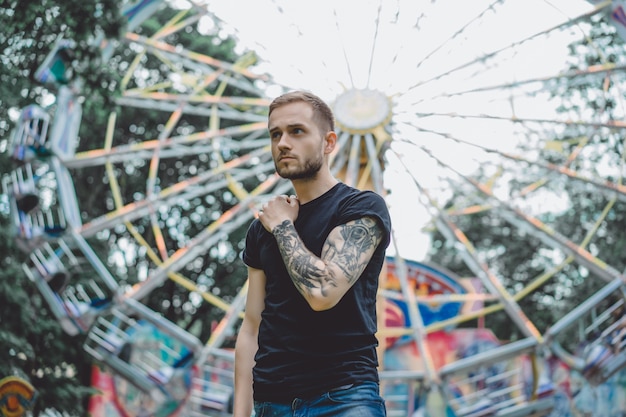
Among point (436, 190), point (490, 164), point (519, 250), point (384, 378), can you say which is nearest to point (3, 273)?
point (384, 378)

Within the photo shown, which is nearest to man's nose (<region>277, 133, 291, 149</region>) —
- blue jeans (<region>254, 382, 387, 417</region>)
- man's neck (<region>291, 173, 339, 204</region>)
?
man's neck (<region>291, 173, 339, 204</region>)

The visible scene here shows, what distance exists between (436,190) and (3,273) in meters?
6.02

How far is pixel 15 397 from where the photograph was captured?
809 centimetres

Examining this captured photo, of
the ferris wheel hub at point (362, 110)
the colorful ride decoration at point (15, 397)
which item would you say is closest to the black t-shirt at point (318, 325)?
the colorful ride decoration at point (15, 397)

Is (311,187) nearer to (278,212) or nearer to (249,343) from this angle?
(278,212)

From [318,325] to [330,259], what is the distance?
167 millimetres

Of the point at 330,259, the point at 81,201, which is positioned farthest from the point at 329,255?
the point at 81,201

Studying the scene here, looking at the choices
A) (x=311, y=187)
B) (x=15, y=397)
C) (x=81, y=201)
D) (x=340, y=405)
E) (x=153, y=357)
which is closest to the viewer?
(x=340, y=405)

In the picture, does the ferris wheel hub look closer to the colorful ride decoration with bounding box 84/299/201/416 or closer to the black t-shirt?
the colorful ride decoration with bounding box 84/299/201/416

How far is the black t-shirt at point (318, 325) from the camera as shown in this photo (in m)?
2.07

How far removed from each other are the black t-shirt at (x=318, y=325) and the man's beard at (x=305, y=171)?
0.08m

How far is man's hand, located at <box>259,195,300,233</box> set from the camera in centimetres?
221

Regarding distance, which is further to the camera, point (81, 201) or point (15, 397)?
point (81, 201)

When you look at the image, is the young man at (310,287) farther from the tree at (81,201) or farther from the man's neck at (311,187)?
the tree at (81,201)
